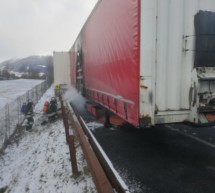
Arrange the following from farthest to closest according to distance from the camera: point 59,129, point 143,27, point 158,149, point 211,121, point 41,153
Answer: point 59,129 → point 41,153 → point 158,149 → point 211,121 → point 143,27

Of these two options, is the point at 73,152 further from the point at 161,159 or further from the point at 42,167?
the point at 161,159

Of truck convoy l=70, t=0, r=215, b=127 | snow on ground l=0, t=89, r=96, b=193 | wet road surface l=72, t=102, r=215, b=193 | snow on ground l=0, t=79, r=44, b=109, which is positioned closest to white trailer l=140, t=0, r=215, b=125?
truck convoy l=70, t=0, r=215, b=127

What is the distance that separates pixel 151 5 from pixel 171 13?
49cm

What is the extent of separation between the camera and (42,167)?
7.18 meters

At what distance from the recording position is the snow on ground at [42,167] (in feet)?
18.5

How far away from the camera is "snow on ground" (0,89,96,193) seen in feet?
18.5

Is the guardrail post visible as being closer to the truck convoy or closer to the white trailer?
the truck convoy

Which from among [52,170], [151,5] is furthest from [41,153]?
[151,5]

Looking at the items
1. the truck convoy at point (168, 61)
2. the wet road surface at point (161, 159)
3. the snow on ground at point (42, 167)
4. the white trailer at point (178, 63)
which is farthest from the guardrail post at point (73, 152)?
the white trailer at point (178, 63)

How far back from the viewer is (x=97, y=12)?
855cm

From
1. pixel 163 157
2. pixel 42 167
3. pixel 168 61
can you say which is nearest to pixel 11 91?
pixel 42 167

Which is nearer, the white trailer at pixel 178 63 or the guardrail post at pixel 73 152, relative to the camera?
the white trailer at pixel 178 63

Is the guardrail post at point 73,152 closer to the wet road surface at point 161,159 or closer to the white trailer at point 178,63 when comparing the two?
the wet road surface at point 161,159

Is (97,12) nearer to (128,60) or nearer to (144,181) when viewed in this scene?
(128,60)
